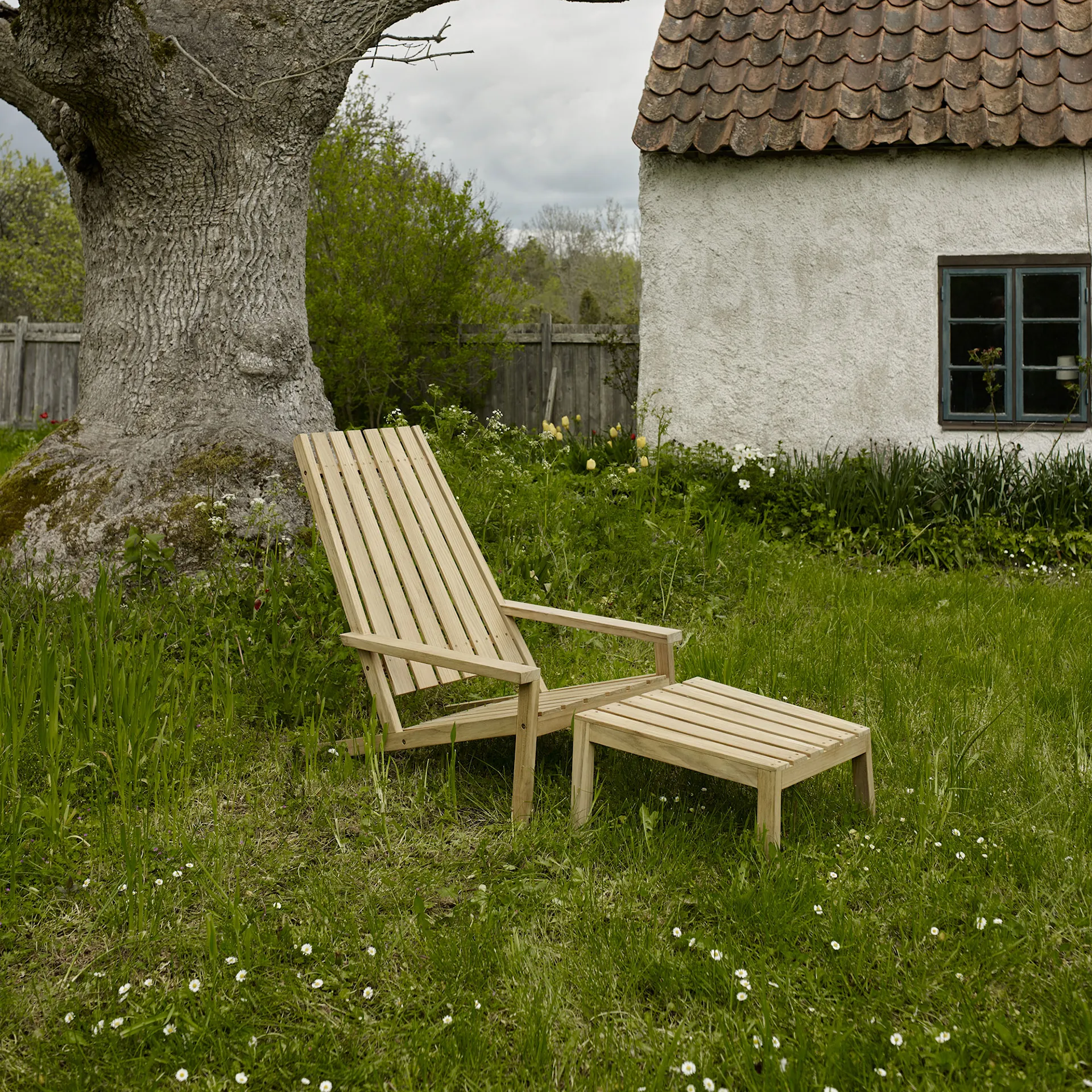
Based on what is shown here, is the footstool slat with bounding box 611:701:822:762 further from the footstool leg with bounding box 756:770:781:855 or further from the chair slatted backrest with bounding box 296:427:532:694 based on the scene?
the chair slatted backrest with bounding box 296:427:532:694

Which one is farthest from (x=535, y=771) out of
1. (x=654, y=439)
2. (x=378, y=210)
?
(x=378, y=210)

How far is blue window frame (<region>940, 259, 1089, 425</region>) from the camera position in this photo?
787 centimetres

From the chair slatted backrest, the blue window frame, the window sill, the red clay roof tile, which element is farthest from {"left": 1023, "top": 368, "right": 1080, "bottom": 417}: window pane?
the chair slatted backrest

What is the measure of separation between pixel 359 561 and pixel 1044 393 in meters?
6.17

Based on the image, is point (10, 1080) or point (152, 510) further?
point (152, 510)

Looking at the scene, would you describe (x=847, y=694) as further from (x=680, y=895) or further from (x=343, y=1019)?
(x=343, y=1019)

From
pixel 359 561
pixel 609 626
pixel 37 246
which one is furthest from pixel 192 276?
pixel 37 246

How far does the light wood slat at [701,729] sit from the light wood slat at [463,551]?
0.84 metres

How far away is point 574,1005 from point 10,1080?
115cm

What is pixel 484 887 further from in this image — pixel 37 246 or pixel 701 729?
pixel 37 246

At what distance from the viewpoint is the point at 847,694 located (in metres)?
4.19

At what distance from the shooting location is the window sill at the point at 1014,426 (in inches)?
305

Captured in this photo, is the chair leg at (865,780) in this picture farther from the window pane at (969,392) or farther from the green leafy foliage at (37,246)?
the green leafy foliage at (37,246)

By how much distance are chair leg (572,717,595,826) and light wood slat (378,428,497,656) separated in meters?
0.95
